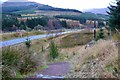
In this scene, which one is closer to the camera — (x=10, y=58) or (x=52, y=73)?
(x=10, y=58)

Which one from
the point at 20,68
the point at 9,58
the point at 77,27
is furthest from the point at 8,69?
the point at 77,27

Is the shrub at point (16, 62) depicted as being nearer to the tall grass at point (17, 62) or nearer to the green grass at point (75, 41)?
the tall grass at point (17, 62)

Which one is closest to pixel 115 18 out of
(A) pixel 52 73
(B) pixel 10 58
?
(A) pixel 52 73

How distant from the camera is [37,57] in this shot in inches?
508

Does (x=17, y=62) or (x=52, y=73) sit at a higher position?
(x=17, y=62)

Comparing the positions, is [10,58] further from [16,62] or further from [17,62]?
[17,62]

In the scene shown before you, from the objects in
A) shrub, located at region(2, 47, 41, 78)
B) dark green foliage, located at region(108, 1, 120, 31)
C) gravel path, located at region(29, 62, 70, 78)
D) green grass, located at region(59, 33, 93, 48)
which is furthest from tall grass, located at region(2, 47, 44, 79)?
green grass, located at region(59, 33, 93, 48)

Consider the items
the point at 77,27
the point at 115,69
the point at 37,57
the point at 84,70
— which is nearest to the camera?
the point at 115,69

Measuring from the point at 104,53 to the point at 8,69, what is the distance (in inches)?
157

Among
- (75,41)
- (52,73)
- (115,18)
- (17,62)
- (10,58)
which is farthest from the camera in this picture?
(75,41)

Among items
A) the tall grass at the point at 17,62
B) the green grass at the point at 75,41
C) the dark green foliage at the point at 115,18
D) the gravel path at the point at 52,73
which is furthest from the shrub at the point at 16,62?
the green grass at the point at 75,41

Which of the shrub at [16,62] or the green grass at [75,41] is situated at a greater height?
the shrub at [16,62]

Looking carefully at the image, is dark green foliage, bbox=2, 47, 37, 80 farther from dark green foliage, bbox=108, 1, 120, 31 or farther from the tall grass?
dark green foliage, bbox=108, 1, 120, 31

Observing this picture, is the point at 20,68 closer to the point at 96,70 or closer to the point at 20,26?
the point at 96,70
